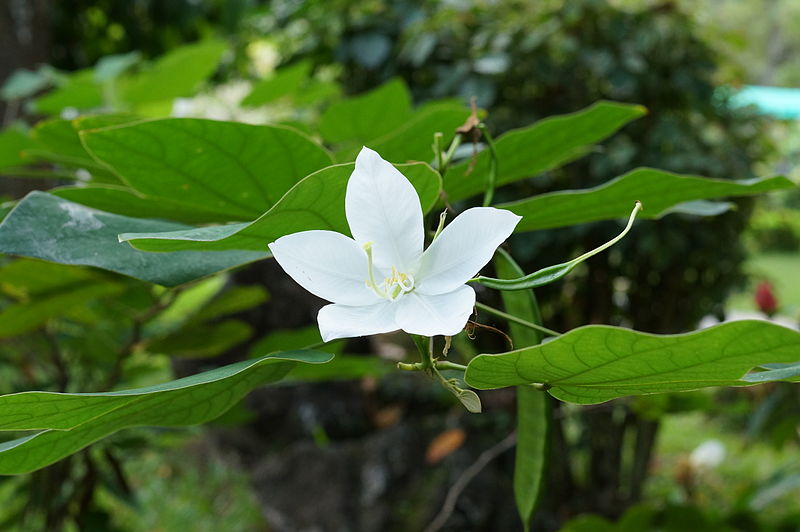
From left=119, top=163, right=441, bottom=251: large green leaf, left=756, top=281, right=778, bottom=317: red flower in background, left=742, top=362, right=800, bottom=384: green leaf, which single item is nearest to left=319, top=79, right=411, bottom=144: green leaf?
left=119, top=163, right=441, bottom=251: large green leaf

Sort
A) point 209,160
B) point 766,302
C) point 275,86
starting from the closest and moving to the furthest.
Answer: point 209,160, point 275,86, point 766,302

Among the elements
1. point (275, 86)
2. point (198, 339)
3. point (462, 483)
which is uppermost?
point (275, 86)

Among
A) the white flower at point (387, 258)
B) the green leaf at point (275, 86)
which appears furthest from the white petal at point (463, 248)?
the green leaf at point (275, 86)

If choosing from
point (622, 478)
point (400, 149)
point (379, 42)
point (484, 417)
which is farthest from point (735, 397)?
point (400, 149)

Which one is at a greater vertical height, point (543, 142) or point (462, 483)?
point (543, 142)

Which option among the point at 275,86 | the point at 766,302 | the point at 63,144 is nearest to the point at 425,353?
the point at 63,144

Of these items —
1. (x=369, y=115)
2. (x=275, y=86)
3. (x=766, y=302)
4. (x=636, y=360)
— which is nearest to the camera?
(x=636, y=360)

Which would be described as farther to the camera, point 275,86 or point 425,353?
point 275,86

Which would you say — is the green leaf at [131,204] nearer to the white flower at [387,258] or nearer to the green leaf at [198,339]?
the white flower at [387,258]

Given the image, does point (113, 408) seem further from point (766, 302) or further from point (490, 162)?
point (766, 302)
